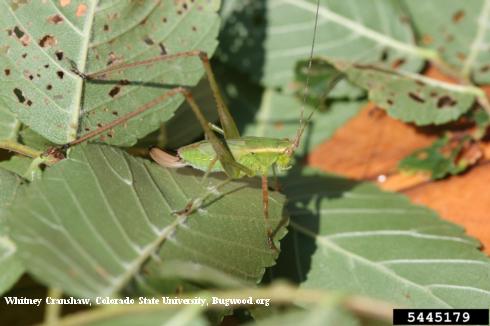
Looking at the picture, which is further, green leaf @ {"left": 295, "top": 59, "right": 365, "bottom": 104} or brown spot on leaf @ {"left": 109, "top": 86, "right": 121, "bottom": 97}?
green leaf @ {"left": 295, "top": 59, "right": 365, "bottom": 104}

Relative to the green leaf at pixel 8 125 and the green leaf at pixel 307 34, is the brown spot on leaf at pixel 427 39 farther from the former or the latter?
the green leaf at pixel 8 125

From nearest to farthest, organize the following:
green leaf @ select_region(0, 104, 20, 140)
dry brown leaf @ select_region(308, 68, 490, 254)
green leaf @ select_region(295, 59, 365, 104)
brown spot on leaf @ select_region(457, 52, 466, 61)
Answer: green leaf @ select_region(0, 104, 20, 140) → dry brown leaf @ select_region(308, 68, 490, 254) → green leaf @ select_region(295, 59, 365, 104) → brown spot on leaf @ select_region(457, 52, 466, 61)

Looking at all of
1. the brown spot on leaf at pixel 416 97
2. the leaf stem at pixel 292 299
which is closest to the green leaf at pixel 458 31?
the brown spot on leaf at pixel 416 97

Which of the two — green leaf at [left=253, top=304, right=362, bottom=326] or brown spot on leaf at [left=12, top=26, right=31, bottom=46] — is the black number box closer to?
green leaf at [left=253, top=304, right=362, bottom=326]

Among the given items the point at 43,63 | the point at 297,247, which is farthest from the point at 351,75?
the point at 43,63

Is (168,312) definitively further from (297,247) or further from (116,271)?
(297,247)

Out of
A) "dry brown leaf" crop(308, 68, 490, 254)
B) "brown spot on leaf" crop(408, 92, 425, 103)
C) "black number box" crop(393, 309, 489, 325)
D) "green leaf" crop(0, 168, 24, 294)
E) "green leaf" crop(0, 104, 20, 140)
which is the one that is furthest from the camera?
"brown spot on leaf" crop(408, 92, 425, 103)

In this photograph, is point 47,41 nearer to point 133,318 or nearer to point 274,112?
point 133,318

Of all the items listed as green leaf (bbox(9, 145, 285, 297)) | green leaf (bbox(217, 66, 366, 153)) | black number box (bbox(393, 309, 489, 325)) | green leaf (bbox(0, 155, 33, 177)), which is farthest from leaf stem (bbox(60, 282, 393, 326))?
green leaf (bbox(217, 66, 366, 153))
